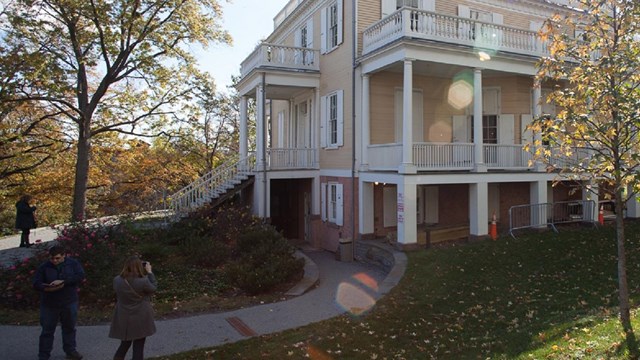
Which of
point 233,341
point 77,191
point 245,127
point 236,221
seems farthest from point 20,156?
point 233,341

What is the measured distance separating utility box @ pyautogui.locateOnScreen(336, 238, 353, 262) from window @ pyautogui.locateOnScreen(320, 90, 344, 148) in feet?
12.2

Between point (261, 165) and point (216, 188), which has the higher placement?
point (261, 165)

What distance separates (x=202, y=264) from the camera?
11680 mm

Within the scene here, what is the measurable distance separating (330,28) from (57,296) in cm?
1375

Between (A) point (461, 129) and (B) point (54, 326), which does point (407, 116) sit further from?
(B) point (54, 326)

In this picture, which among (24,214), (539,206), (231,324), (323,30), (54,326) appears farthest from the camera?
(323,30)

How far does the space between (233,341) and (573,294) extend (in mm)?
6486

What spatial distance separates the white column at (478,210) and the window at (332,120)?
16.5ft

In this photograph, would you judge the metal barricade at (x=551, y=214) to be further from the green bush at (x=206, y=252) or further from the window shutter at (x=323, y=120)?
the green bush at (x=206, y=252)

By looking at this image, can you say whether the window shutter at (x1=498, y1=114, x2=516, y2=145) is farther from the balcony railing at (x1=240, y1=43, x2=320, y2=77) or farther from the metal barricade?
the balcony railing at (x1=240, y1=43, x2=320, y2=77)

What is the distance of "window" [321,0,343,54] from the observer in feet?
53.0

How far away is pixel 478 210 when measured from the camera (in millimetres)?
13328

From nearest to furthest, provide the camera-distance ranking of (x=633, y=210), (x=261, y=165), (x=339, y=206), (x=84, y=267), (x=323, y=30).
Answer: (x=84, y=267)
(x=339, y=206)
(x=261, y=165)
(x=633, y=210)
(x=323, y=30)

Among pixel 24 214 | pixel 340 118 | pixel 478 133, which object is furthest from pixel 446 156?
pixel 24 214
